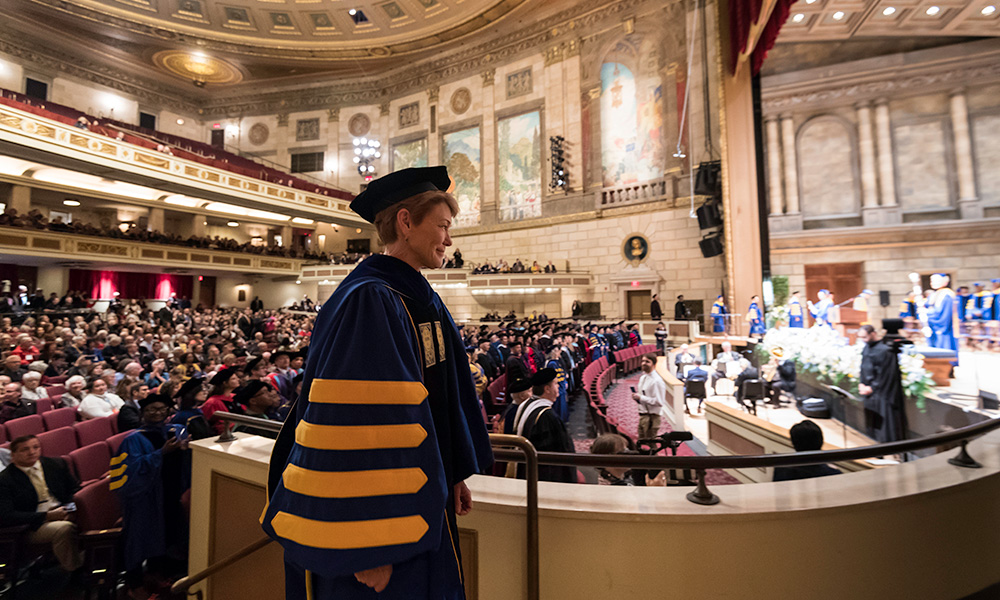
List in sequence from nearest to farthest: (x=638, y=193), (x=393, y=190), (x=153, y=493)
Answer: (x=393, y=190), (x=153, y=493), (x=638, y=193)

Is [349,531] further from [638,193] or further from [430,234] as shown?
[638,193]

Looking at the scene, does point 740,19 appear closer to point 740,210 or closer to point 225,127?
point 740,210

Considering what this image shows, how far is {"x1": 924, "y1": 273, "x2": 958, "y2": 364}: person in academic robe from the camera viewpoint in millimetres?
7727

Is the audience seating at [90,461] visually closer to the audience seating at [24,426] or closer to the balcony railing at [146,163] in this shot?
the audience seating at [24,426]

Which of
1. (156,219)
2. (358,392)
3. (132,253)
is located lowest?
(358,392)

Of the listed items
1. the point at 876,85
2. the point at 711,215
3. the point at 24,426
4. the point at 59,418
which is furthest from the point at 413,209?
the point at 876,85

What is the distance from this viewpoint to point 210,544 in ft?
7.83

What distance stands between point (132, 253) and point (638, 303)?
21.3m

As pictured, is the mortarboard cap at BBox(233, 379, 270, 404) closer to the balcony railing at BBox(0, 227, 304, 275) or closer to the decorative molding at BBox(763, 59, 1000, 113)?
the balcony railing at BBox(0, 227, 304, 275)

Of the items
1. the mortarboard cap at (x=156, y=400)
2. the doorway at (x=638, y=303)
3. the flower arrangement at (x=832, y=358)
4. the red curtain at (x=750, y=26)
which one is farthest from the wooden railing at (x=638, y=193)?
the mortarboard cap at (x=156, y=400)

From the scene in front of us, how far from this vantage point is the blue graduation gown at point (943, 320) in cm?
773

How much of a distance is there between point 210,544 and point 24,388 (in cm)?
538

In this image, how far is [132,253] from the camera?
1808 centimetres

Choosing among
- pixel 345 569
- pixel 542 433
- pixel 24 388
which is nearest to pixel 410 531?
pixel 345 569
